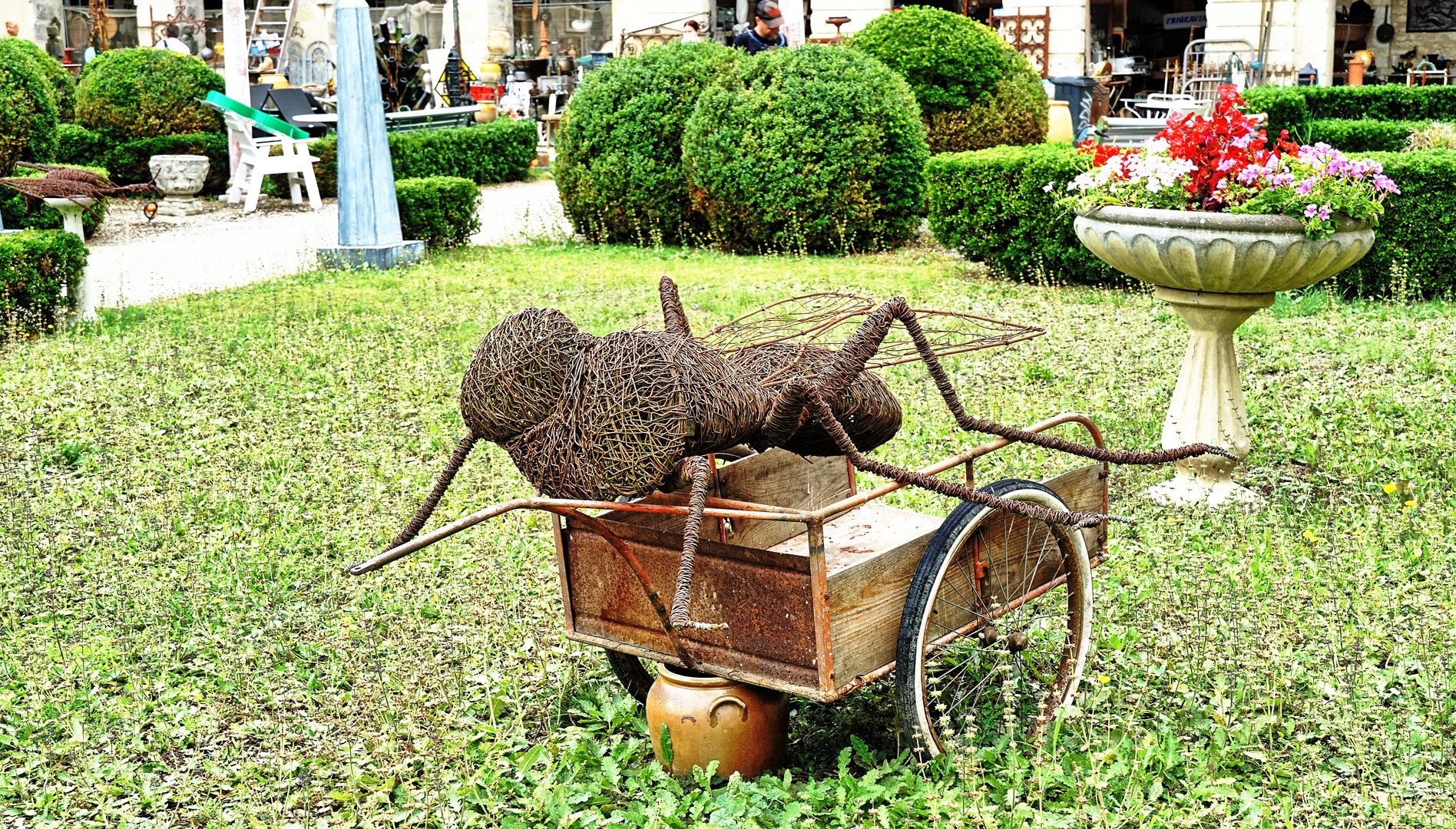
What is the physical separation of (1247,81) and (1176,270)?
699 inches

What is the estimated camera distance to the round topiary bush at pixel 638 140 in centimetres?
1152

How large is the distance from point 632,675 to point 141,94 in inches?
550

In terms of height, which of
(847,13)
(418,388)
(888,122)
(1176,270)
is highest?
(847,13)

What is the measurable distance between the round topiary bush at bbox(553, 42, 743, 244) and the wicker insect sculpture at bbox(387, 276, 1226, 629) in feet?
28.3

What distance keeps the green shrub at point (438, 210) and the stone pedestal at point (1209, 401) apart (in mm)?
7496

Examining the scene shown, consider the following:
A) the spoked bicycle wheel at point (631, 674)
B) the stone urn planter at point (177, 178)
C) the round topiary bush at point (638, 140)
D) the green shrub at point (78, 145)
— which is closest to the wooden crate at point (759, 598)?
the spoked bicycle wheel at point (631, 674)

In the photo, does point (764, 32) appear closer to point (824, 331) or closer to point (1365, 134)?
point (1365, 134)

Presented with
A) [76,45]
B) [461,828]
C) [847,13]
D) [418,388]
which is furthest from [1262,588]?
[76,45]

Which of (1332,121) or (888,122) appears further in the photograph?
(1332,121)

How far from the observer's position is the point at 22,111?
1160 centimetres

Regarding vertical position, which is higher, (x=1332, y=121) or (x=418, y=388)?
(x=1332, y=121)

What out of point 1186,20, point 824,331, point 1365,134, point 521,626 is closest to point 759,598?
point 824,331

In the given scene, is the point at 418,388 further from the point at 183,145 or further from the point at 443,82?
the point at 443,82

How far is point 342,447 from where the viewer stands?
237 inches
